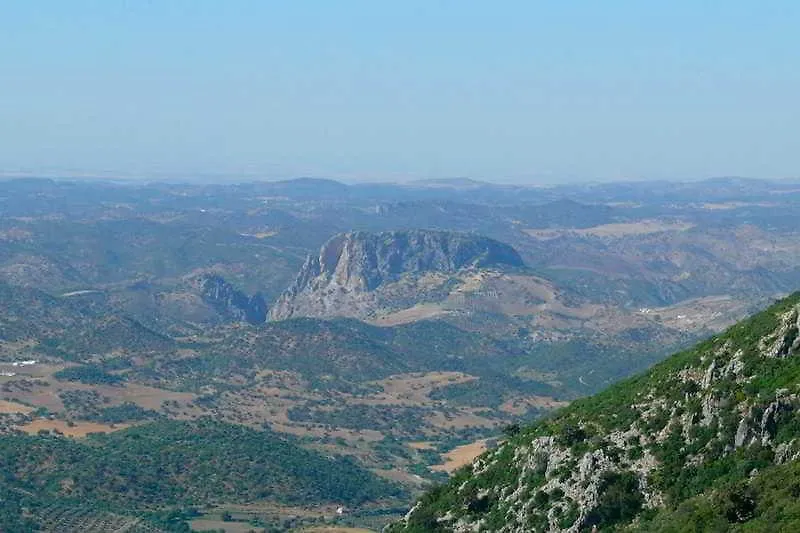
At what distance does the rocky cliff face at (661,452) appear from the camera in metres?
77.4

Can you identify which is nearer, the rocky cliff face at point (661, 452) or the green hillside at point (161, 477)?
the rocky cliff face at point (661, 452)

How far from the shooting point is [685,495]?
7844 cm

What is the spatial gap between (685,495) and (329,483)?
112m

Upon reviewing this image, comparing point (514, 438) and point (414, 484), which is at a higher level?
point (514, 438)

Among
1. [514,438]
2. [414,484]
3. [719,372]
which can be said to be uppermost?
[719,372]

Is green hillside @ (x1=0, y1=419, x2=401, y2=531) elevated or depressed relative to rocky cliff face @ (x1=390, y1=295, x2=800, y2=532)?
depressed

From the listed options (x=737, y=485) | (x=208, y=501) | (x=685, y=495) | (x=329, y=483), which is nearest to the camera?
(x=737, y=485)

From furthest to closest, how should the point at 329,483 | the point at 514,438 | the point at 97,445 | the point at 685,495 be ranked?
1. the point at 97,445
2. the point at 329,483
3. the point at 514,438
4. the point at 685,495

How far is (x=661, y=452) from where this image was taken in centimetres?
8381

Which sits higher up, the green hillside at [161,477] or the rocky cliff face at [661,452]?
the rocky cliff face at [661,452]

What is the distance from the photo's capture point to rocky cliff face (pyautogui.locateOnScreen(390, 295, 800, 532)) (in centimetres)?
7738

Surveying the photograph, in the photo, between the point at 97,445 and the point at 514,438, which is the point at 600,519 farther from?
the point at 97,445

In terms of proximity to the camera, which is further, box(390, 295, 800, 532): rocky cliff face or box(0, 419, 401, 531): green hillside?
box(0, 419, 401, 531): green hillside

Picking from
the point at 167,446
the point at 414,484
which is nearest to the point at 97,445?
the point at 167,446
